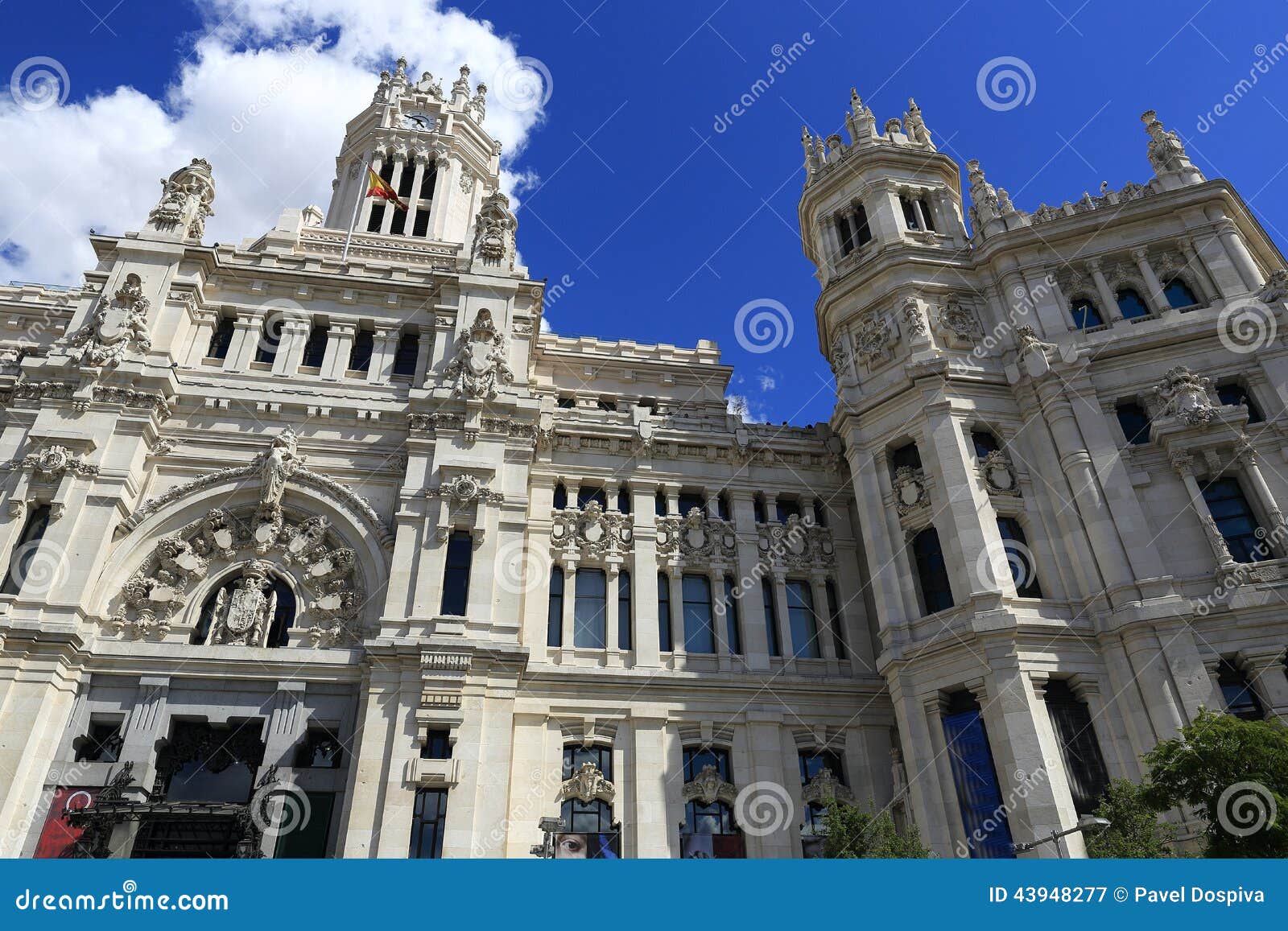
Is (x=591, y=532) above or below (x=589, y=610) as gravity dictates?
above

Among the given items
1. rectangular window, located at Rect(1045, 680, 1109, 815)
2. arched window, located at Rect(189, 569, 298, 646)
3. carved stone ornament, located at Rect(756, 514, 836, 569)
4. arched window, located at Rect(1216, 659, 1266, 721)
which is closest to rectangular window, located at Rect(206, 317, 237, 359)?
arched window, located at Rect(189, 569, 298, 646)

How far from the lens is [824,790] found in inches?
1111

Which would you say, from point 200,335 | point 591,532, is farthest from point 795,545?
point 200,335

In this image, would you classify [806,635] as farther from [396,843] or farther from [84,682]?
[84,682]

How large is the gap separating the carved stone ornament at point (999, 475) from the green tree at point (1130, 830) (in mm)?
10610

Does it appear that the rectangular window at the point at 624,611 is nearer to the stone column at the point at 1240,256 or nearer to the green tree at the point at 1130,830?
the green tree at the point at 1130,830

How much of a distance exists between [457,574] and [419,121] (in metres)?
44.1

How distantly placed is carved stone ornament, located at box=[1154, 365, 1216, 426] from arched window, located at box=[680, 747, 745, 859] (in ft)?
62.5

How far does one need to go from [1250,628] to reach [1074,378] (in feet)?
32.5

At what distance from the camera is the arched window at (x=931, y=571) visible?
28.3 meters

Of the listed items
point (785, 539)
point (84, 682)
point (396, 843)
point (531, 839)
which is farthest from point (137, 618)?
point (785, 539)

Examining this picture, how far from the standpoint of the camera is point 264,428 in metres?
30.9

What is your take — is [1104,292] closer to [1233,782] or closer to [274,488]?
[1233,782]

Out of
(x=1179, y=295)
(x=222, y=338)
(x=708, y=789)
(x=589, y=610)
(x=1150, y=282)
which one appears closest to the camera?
(x=708, y=789)
